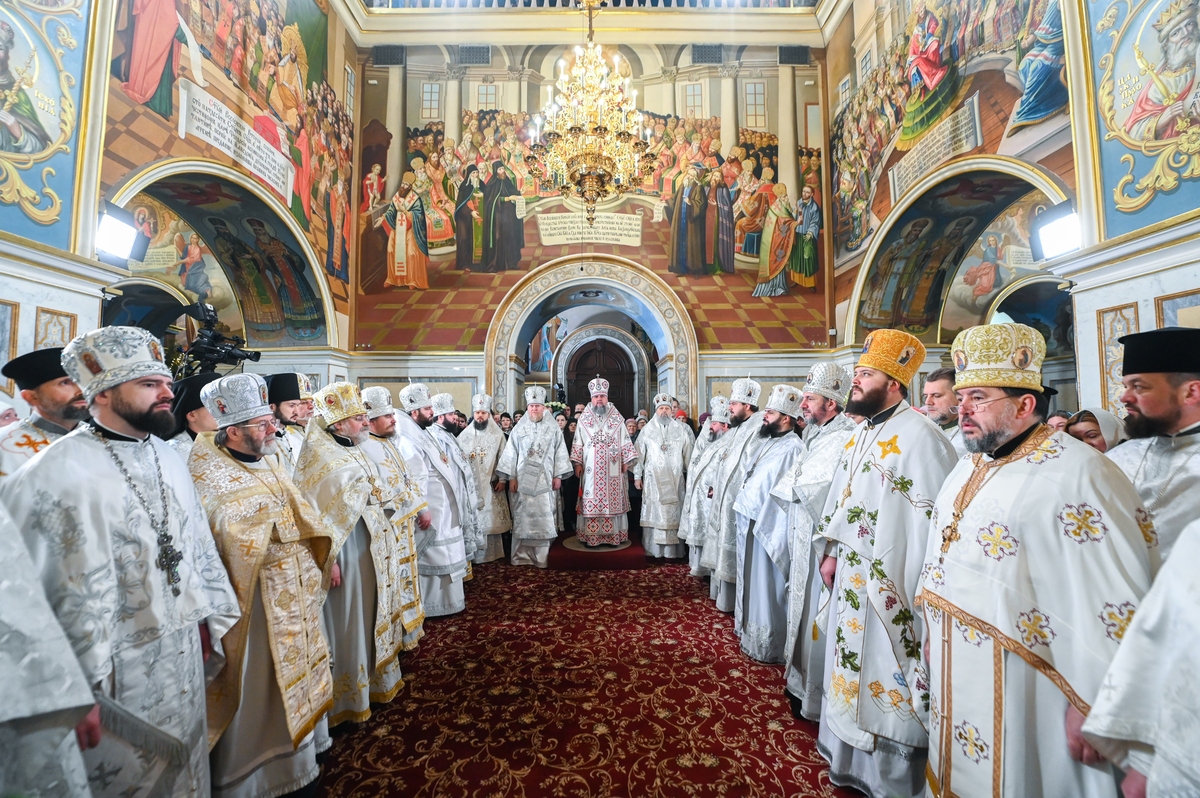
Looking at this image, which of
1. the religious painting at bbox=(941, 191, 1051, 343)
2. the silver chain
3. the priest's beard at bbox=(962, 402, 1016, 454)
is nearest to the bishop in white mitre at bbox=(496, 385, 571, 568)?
the silver chain

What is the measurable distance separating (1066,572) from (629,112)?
6.87m

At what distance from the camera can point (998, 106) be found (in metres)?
6.37

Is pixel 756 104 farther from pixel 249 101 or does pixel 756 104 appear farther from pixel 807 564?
pixel 807 564

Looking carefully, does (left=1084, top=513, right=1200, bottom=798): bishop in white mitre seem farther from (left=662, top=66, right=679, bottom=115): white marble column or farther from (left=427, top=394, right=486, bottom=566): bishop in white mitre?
(left=662, top=66, right=679, bottom=115): white marble column

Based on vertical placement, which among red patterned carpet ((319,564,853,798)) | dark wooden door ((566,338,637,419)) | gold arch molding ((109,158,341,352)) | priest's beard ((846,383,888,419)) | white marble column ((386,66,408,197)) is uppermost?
white marble column ((386,66,408,197))

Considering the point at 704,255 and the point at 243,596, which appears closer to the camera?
the point at 243,596

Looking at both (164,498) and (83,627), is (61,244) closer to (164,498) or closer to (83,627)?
(164,498)

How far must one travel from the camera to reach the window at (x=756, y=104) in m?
10.6

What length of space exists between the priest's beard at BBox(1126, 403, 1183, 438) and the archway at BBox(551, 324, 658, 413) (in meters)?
15.1

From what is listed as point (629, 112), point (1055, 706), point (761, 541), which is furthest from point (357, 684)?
point (629, 112)

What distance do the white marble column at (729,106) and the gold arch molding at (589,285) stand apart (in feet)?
9.93

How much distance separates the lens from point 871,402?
2.64 meters

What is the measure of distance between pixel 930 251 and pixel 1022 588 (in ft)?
29.0

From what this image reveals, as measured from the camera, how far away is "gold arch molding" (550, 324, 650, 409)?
58.0 feet
